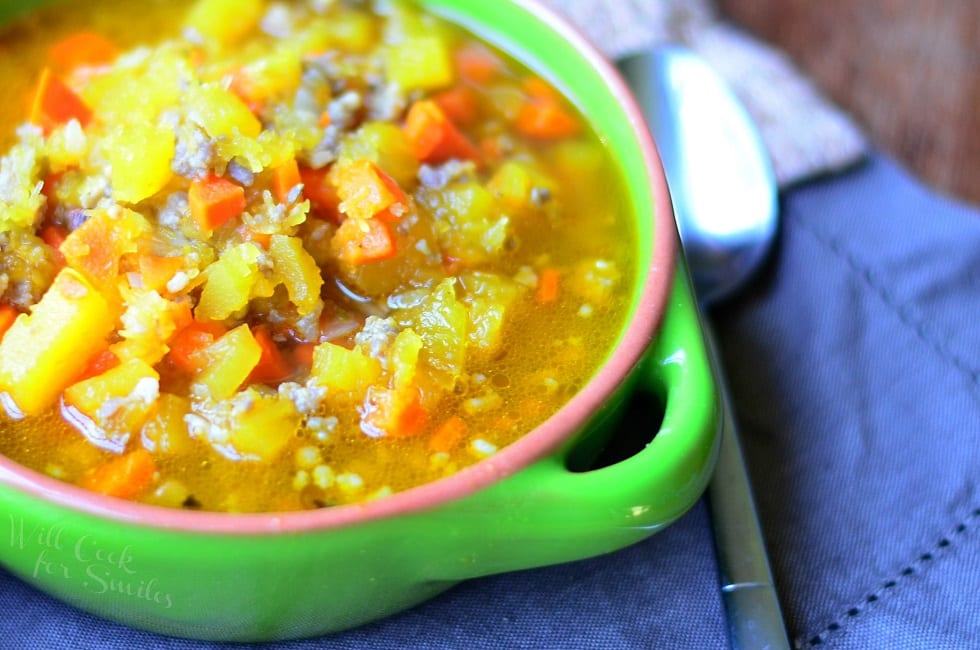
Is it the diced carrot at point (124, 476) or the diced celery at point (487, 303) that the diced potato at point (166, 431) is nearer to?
the diced carrot at point (124, 476)

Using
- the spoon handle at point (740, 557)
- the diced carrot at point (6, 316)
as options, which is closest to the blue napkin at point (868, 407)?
the spoon handle at point (740, 557)

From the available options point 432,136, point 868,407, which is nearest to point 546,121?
point 432,136

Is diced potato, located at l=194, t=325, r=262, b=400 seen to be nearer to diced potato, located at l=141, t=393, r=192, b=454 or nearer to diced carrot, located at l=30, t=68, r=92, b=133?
diced potato, located at l=141, t=393, r=192, b=454

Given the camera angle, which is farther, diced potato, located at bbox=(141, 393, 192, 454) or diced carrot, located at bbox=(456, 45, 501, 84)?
diced carrot, located at bbox=(456, 45, 501, 84)

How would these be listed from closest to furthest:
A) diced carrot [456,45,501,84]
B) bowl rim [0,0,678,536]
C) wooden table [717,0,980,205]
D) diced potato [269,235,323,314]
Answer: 1. bowl rim [0,0,678,536]
2. diced potato [269,235,323,314]
3. diced carrot [456,45,501,84]
4. wooden table [717,0,980,205]

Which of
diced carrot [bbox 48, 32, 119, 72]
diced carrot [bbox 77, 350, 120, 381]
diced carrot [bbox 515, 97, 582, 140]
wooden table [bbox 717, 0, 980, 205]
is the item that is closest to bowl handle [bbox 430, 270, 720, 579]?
diced carrot [bbox 77, 350, 120, 381]

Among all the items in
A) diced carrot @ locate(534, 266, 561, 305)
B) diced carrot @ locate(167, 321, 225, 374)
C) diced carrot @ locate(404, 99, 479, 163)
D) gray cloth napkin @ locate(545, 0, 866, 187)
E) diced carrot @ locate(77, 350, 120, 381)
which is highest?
diced carrot @ locate(77, 350, 120, 381)
